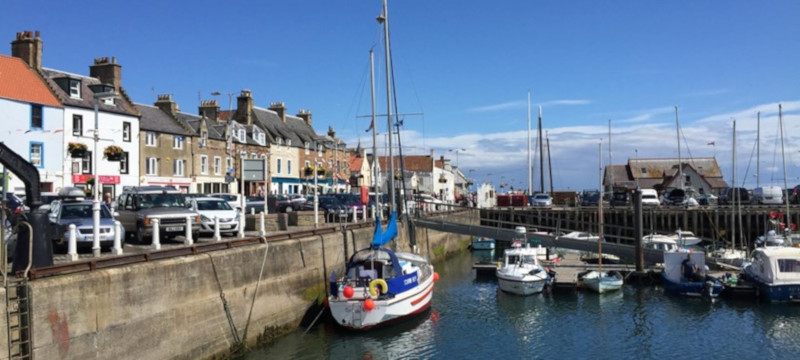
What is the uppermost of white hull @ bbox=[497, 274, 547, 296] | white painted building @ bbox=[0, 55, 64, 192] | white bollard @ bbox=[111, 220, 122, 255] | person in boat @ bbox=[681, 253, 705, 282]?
white painted building @ bbox=[0, 55, 64, 192]

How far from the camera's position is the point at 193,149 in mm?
54312

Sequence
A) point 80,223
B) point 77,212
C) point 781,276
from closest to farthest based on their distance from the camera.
Answer: point 80,223 < point 77,212 < point 781,276

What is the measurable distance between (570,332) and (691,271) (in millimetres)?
9405

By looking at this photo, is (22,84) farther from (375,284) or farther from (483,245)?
(483,245)

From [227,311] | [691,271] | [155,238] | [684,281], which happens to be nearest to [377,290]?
[227,311]

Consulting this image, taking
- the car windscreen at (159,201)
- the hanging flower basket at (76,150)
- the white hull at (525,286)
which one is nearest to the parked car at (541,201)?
the white hull at (525,286)

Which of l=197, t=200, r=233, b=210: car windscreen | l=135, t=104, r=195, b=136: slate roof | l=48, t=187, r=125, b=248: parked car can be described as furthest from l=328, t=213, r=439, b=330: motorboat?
l=135, t=104, r=195, b=136: slate roof

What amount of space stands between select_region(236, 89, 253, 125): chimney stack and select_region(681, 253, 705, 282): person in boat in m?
44.8

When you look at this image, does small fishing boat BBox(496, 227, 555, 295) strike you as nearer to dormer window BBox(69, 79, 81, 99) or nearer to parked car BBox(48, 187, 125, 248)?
parked car BBox(48, 187, 125, 248)

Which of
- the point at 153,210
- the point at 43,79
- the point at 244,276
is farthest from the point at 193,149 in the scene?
the point at 244,276

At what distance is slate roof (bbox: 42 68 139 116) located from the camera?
4228 centimetres

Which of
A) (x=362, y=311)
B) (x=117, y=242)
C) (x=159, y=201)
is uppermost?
(x=159, y=201)

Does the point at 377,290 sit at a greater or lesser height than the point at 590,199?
lesser

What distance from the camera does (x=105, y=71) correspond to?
158 feet
